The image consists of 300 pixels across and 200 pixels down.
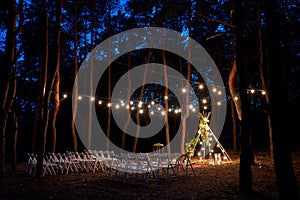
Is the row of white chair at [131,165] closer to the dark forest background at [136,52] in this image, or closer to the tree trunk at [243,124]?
the dark forest background at [136,52]

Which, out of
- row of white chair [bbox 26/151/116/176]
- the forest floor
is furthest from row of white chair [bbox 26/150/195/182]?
the forest floor

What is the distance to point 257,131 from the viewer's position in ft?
87.6

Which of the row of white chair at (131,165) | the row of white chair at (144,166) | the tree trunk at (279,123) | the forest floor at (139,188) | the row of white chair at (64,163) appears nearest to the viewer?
the tree trunk at (279,123)

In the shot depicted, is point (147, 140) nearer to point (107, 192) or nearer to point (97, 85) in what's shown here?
point (97, 85)

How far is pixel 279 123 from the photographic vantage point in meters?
4.82

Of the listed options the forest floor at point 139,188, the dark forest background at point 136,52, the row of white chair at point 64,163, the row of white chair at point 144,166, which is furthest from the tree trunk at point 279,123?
the row of white chair at point 64,163

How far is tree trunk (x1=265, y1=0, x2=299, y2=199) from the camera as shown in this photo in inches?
188

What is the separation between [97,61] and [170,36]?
5597 mm

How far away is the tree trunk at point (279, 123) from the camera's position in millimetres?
4773

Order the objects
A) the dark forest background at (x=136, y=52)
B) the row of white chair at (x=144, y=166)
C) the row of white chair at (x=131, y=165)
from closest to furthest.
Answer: the dark forest background at (x=136, y=52), the row of white chair at (x=144, y=166), the row of white chair at (x=131, y=165)

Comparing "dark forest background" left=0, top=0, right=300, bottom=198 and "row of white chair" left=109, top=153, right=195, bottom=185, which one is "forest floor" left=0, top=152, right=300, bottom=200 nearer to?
"row of white chair" left=109, top=153, right=195, bottom=185

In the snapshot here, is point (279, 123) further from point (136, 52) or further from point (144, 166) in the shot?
point (136, 52)

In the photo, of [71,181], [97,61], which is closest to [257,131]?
[97,61]

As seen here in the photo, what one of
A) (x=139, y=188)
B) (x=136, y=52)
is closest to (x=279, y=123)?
(x=139, y=188)
